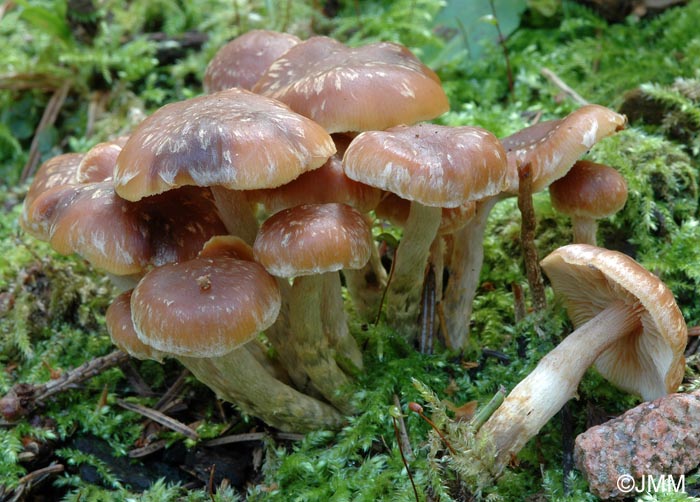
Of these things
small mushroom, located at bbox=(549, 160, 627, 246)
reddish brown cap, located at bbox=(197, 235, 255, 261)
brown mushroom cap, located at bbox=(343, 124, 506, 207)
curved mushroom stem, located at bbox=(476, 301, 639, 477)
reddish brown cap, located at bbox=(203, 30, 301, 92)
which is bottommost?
curved mushroom stem, located at bbox=(476, 301, 639, 477)

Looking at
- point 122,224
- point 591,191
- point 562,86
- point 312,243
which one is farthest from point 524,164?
point 562,86

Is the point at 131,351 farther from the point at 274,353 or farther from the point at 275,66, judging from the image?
the point at 275,66

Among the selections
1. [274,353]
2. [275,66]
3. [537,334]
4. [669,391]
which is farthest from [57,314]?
[669,391]

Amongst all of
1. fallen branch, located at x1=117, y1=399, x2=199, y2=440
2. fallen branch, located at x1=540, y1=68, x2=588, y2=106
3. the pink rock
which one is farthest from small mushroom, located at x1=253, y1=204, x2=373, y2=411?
fallen branch, located at x1=540, y1=68, x2=588, y2=106

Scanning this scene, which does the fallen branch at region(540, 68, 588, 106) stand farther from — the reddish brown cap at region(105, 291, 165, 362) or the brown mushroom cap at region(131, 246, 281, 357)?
the reddish brown cap at region(105, 291, 165, 362)

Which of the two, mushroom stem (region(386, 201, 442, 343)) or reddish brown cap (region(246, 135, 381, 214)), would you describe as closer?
reddish brown cap (region(246, 135, 381, 214))

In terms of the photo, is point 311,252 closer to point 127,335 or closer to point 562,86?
point 127,335
